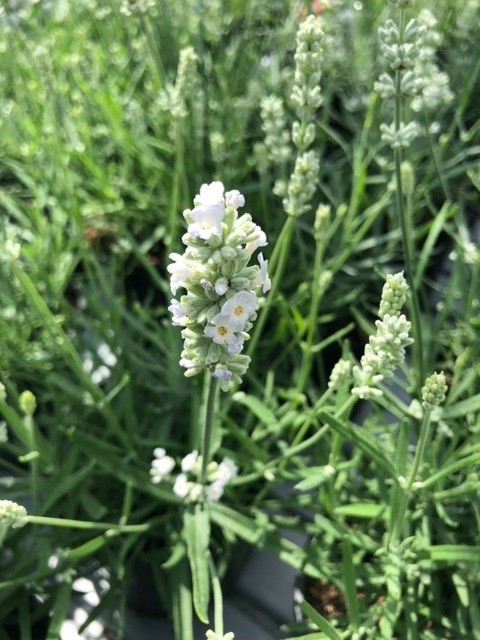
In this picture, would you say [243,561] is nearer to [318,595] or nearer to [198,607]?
[318,595]

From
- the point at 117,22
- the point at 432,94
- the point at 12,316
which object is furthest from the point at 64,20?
the point at 432,94

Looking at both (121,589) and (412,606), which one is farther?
(121,589)

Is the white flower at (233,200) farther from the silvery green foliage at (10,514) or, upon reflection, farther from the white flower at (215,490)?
the white flower at (215,490)

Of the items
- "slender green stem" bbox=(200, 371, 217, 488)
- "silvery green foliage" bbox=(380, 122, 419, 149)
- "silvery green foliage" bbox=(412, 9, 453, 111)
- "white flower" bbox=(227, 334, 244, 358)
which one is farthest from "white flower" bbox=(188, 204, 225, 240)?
"silvery green foliage" bbox=(412, 9, 453, 111)

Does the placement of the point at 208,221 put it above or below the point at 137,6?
below

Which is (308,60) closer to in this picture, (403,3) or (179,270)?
(403,3)

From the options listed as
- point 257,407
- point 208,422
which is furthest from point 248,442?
point 208,422

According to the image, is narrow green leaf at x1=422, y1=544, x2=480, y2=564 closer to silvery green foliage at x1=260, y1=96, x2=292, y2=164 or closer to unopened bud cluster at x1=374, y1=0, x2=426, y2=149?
unopened bud cluster at x1=374, y1=0, x2=426, y2=149
